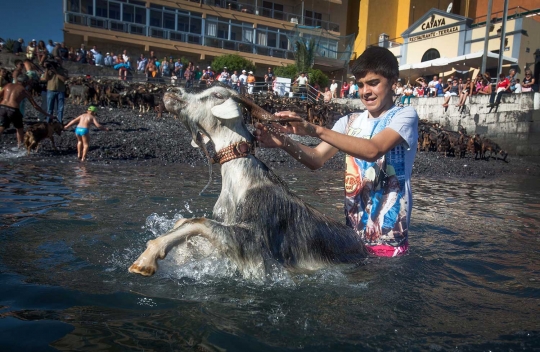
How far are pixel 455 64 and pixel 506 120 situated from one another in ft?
29.6

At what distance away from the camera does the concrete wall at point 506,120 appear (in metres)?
23.1

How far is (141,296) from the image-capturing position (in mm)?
3354

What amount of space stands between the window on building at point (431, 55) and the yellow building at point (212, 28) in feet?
30.0

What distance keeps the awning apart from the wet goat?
98.1 feet

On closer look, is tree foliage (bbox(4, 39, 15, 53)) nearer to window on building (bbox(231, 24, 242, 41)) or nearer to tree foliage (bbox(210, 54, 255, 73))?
tree foliage (bbox(210, 54, 255, 73))

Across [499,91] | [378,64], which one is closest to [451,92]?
[499,91]

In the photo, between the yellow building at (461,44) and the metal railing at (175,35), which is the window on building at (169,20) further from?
the yellow building at (461,44)

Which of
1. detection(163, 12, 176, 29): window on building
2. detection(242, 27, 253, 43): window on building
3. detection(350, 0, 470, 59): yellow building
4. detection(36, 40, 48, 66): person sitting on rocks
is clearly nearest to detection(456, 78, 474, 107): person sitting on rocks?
detection(350, 0, 470, 59): yellow building

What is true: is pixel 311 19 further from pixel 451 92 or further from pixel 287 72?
pixel 451 92

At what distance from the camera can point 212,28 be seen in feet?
133

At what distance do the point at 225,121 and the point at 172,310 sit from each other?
5.09 ft

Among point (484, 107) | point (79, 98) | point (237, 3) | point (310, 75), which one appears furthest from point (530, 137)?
point (237, 3)

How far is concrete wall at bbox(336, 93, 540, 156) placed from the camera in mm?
23094

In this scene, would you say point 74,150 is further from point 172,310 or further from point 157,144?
point 172,310
